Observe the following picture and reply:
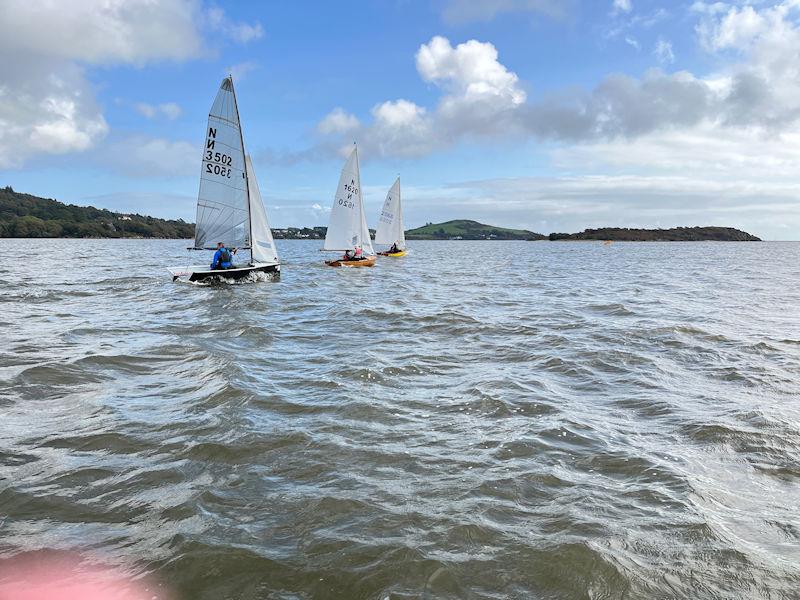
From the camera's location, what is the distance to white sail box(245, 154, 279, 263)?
29828 millimetres

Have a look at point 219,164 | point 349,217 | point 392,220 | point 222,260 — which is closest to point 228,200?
point 219,164

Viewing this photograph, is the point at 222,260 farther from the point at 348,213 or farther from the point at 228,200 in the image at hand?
the point at 348,213

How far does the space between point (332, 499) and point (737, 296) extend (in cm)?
2770

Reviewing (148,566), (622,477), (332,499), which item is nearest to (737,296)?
(622,477)

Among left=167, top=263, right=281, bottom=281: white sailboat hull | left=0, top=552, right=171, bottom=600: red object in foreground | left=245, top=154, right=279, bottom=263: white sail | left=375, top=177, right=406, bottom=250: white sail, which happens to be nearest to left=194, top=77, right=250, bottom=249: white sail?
left=245, top=154, right=279, bottom=263: white sail

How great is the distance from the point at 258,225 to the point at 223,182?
2966 millimetres

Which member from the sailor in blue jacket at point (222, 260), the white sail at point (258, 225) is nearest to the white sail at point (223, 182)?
the white sail at point (258, 225)

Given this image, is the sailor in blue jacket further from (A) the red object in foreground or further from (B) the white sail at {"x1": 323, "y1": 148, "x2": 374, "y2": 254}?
(A) the red object in foreground

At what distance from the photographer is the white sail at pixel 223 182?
2792 cm

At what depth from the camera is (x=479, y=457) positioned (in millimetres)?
6453

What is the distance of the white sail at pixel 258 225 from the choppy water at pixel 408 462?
16415 millimetres

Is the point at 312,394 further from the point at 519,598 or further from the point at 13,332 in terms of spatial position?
the point at 13,332

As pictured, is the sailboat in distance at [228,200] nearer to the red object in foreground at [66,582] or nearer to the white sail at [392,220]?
the red object in foreground at [66,582]

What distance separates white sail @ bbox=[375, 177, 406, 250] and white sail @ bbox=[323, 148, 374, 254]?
1495 centimetres
